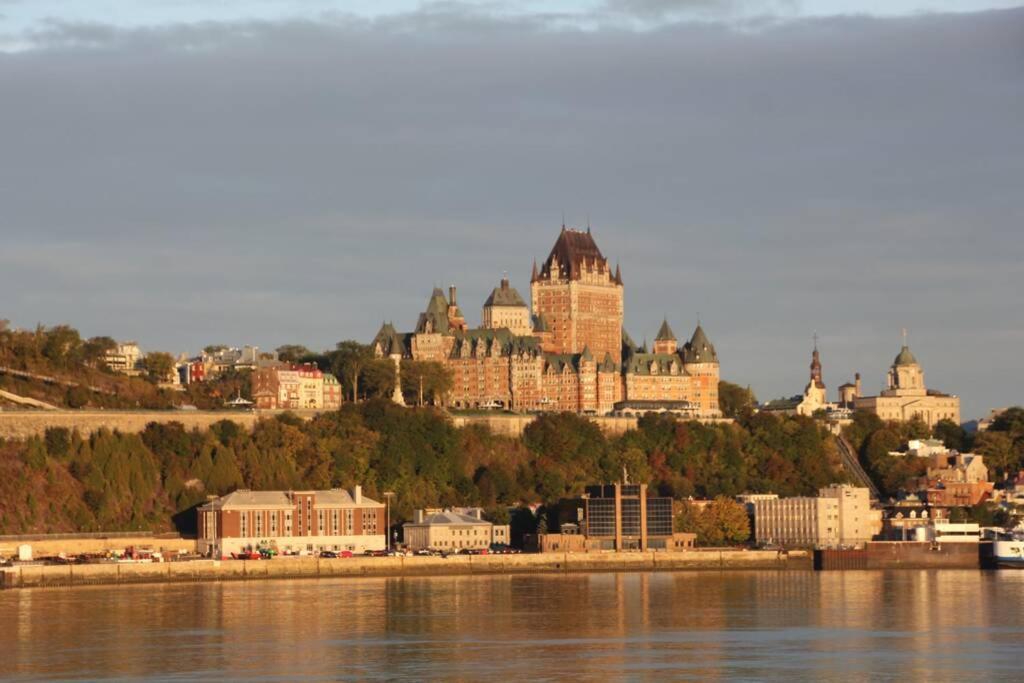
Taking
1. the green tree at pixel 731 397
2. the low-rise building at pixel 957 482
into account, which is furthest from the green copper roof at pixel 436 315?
the low-rise building at pixel 957 482

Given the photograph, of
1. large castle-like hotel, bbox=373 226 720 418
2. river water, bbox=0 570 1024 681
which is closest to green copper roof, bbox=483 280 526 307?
large castle-like hotel, bbox=373 226 720 418

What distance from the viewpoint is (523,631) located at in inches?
3147

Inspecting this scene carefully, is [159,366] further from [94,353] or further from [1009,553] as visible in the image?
[1009,553]

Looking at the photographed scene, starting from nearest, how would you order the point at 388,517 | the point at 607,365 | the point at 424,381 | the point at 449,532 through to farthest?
1. the point at 449,532
2. the point at 388,517
3. the point at 424,381
4. the point at 607,365

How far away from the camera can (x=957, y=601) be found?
93875mm

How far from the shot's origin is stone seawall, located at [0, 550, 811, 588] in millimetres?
110812

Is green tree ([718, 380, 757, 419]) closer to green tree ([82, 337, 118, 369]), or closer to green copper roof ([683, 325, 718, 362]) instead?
green copper roof ([683, 325, 718, 362])

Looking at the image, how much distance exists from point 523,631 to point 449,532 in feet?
162

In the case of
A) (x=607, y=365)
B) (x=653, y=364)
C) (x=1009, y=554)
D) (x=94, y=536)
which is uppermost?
(x=653, y=364)

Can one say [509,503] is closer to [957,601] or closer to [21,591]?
[21,591]

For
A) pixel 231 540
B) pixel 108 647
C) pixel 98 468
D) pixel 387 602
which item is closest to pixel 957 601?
pixel 387 602

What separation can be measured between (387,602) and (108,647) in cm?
2152

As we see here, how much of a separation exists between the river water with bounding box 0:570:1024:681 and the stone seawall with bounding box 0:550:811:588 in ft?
13.3

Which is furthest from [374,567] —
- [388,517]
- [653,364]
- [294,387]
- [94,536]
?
[653,364]
